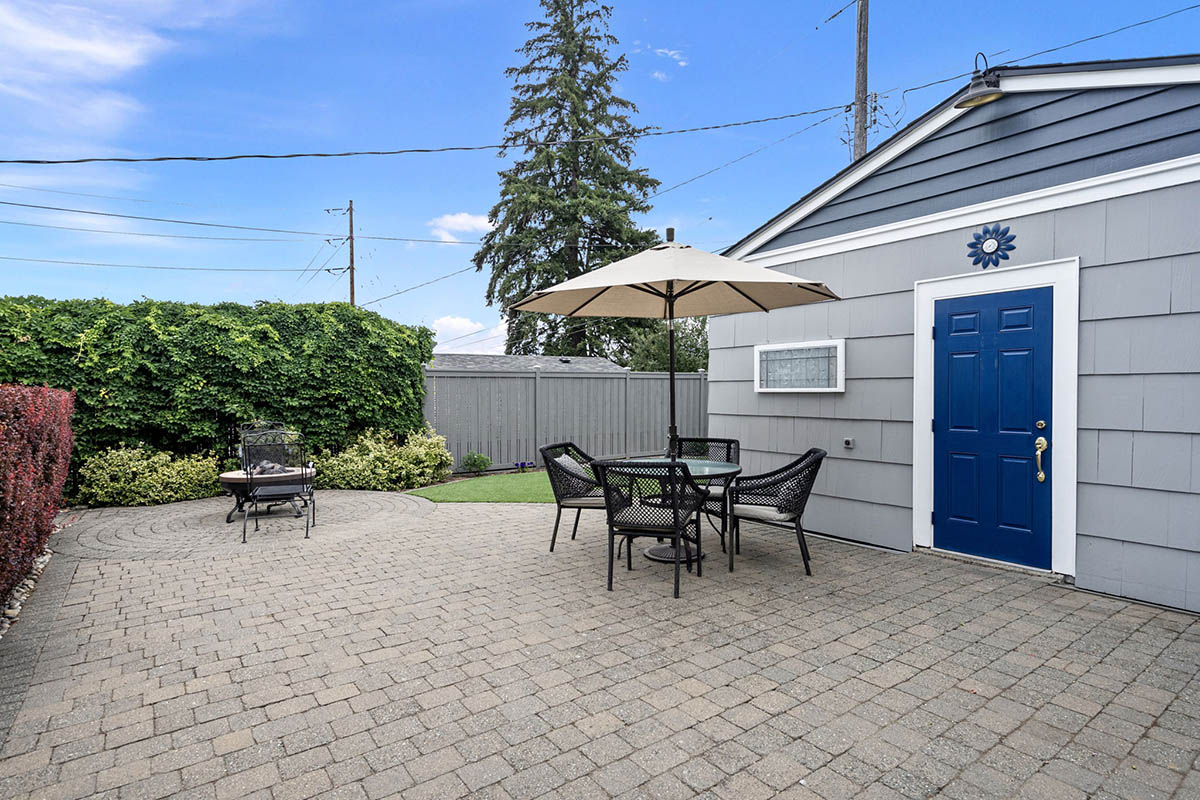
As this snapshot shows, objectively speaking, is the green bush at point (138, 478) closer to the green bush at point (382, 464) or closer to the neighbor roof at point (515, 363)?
the green bush at point (382, 464)

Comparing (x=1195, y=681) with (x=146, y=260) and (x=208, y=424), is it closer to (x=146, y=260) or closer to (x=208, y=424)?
(x=208, y=424)

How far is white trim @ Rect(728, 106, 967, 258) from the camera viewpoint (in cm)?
457

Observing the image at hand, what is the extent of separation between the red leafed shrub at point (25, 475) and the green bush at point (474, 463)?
5201 mm

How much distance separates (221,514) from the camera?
6.47 metres

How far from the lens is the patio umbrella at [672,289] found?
3852mm

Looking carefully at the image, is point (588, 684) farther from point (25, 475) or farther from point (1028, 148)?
point (1028, 148)

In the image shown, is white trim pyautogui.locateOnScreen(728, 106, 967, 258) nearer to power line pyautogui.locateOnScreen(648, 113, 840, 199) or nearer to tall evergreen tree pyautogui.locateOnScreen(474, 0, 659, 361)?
power line pyautogui.locateOnScreen(648, 113, 840, 199)

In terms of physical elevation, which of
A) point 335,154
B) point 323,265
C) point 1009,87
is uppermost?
point 323,265

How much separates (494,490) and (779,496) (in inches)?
185

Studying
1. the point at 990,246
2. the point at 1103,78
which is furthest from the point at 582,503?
the point at 1103,78

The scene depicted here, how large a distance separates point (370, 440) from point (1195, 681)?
27.2 feet

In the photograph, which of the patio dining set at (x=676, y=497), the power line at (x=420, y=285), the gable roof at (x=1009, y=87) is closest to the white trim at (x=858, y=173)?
the gable roof at (x=1009, y=87)

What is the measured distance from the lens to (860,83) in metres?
8.50

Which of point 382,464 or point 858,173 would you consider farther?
point 382,464
